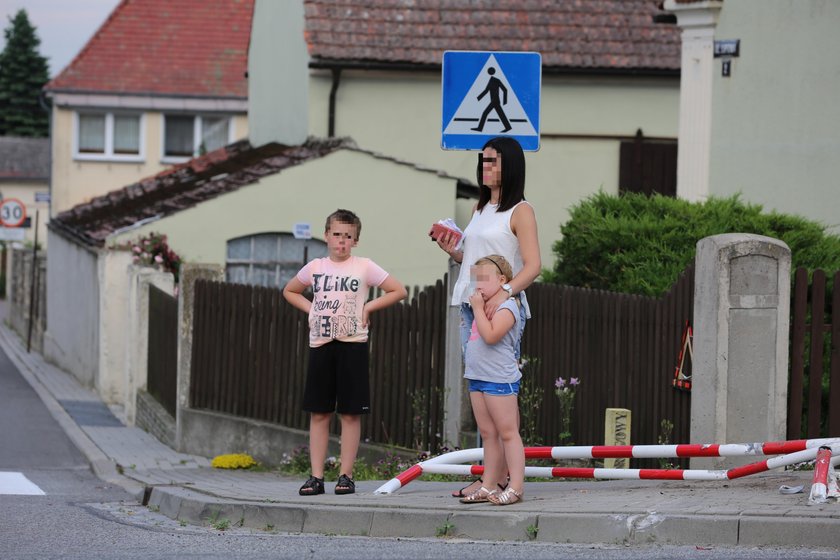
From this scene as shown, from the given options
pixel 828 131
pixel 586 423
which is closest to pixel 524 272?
pixel 586 423

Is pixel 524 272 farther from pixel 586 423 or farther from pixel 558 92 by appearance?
pixel 558 92

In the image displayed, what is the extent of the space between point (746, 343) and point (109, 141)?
35772mm

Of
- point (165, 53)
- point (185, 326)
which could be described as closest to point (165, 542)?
point (185, 326)

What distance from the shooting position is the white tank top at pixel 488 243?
773 centimetres

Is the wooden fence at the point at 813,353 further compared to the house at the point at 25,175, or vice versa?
the house at the point at 25,175

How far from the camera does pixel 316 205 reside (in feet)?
69.4

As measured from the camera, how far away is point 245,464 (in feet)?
43.5

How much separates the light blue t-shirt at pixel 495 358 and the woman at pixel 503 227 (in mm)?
77

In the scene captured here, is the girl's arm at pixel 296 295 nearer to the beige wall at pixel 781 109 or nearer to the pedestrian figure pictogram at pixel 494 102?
the pedestrian figure pictogram at pixel 494 102

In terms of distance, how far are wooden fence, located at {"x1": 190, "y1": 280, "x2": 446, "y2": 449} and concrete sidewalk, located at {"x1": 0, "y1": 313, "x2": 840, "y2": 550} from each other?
1.53m

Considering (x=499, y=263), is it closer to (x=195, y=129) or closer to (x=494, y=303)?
(x=494, y=303)

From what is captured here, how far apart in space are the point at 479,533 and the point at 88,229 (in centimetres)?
1659

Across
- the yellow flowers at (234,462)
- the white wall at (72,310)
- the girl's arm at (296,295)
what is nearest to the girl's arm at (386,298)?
the girl's arm at (296,295)

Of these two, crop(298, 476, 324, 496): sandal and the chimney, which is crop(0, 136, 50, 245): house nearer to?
the chimney
